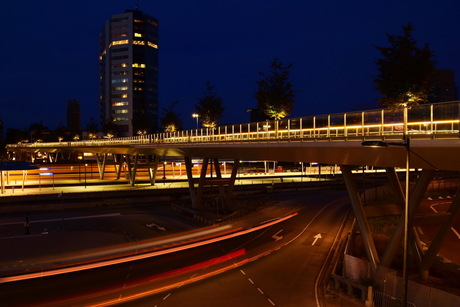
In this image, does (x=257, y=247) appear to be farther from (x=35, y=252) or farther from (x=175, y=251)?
(x=35, y=252)

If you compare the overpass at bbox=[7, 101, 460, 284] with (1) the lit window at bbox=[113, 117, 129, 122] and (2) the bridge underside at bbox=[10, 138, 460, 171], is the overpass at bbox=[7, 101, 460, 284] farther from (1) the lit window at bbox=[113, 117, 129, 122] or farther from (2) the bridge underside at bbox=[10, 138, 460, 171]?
(1) the lit window at bbox=[113, 117, 129, 122]

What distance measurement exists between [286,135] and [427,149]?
480 inches

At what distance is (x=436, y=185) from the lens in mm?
71062

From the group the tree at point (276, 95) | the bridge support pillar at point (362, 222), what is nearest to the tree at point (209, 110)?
the tree at point (276, 95)

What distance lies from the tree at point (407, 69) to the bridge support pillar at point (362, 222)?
43.5 feet

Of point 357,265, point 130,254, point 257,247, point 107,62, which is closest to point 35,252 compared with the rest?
point 130,254

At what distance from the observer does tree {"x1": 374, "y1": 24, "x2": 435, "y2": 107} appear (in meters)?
31.4

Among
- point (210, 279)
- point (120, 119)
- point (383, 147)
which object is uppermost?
point (120, 119)

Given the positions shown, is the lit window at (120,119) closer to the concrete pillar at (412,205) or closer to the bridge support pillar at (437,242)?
the bridge support pillar at (437,242)

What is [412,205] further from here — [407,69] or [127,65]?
[127,65]

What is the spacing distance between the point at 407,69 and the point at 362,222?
16.1 m

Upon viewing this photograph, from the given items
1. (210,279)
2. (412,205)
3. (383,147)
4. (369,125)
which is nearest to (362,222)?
(412,205)

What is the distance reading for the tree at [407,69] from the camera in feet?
103

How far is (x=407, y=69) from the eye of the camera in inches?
1240
